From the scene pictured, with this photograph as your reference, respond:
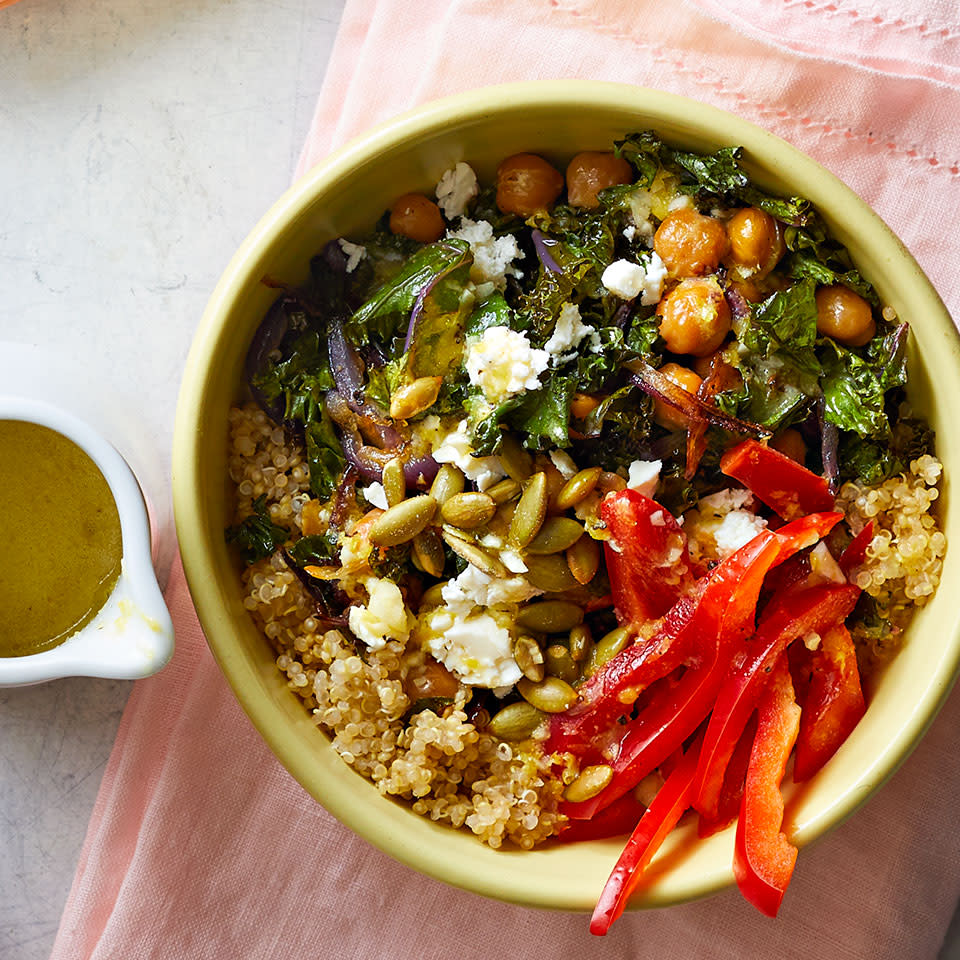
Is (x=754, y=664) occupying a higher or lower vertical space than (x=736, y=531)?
lower

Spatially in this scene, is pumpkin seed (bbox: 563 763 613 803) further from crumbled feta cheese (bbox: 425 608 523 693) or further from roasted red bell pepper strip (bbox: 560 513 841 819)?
crumbled feta cheese (bbox: 425 608 523 693)

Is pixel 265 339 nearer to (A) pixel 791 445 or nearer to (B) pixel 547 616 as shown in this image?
(B) pixel 547 616

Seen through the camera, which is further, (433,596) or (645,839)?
(433,596)

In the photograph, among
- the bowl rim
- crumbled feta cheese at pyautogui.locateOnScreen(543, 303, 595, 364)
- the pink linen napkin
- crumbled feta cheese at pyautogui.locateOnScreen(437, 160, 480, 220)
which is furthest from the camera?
the pink linen napkin

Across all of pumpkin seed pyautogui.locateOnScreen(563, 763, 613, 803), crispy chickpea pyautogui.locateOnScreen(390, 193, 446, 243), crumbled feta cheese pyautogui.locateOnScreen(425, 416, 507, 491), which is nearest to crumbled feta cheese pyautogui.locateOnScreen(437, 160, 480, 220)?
crispy chickpea pyautogui.locateOnScreen(390, 193, 446, 243)

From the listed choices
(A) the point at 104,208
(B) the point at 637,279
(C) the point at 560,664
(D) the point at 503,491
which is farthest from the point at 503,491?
(A) the point at 104,208
